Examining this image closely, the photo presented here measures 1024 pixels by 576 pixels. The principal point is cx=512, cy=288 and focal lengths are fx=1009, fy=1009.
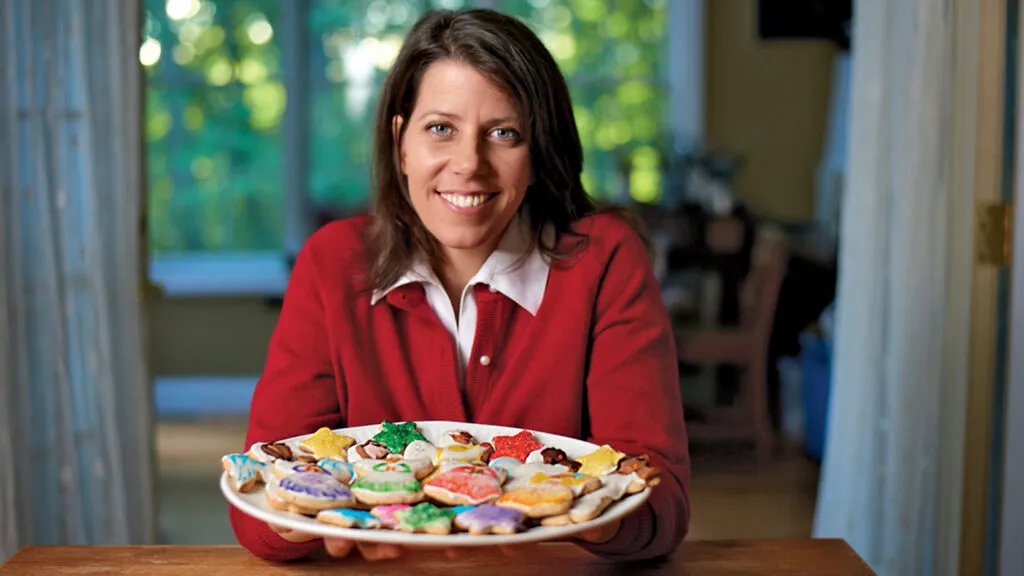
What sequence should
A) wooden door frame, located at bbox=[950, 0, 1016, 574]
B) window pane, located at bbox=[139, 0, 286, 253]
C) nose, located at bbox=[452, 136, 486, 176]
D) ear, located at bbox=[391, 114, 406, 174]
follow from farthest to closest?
window pane, located at bbox=[139, 0, 286, 253] < wooden door frame, located at bbox=[950, 0, 1016, 574] < ear, located at bbox=[391, 114, 406, 174] < nose, located at bbox=[452, 136, 486, 176]

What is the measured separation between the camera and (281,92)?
523 cm

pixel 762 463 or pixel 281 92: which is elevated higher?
pixel 281 92

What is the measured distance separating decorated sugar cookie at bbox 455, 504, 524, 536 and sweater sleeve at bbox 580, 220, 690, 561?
0.83ft

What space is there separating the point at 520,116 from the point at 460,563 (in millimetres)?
550

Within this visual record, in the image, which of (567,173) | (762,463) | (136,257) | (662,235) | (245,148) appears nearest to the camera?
(567,173)

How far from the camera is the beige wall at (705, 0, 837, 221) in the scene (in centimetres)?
536

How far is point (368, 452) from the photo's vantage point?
1.06 meters

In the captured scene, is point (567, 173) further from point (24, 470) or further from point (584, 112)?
point (584, 112)

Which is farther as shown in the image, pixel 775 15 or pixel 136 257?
pixel 775 15

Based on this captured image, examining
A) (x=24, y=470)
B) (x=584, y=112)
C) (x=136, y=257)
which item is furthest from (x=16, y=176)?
(x=584, y=112)

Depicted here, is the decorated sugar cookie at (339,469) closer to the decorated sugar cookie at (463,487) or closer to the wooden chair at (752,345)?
the decorated sugar cookie at (463,487)

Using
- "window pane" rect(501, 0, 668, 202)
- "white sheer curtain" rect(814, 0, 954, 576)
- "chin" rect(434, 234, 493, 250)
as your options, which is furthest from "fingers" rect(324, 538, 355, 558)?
"window pane" rect(501, 0, 668, 202)

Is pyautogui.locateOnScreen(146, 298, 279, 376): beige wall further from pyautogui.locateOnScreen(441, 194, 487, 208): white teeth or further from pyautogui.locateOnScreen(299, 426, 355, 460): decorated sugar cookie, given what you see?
pyautogui.locateOnScreen(299, 426, 355, 460): decorated sugar cookie

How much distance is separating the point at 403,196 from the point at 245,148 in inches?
157
